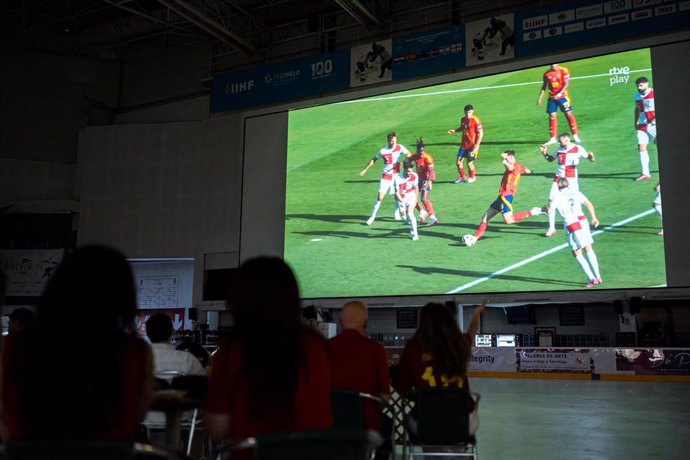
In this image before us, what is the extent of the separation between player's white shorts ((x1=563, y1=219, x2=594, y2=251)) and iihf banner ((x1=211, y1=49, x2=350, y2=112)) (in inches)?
299

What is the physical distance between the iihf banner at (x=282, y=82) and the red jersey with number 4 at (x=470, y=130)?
156 inches

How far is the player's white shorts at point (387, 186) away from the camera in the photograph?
53.5 ft

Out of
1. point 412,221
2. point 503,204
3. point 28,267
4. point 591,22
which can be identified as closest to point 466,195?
point 503,204

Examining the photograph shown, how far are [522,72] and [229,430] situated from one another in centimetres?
1493

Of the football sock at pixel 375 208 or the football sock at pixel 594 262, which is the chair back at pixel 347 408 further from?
the football sock at pixel 375 208

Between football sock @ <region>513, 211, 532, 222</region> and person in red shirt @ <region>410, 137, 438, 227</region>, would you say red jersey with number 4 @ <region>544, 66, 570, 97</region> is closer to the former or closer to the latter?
football sock @ <region>513, 211, 532, 222</region>

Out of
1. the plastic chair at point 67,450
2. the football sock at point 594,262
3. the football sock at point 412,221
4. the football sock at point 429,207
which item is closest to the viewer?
the plastic chair at point 67,450

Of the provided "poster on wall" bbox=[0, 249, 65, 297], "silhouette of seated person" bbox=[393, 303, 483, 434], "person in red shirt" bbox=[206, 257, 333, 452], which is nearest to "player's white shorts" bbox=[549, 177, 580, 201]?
"silhouette of seated person" bbox=[393, 303, 483, 434]

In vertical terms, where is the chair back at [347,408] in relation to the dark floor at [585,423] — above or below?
above

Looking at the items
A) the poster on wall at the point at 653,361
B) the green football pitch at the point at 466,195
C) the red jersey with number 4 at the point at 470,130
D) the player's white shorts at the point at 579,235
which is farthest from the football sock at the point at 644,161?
the poster on wall at the point at 653,361

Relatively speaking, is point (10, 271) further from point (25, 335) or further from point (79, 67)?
point (25, 335)

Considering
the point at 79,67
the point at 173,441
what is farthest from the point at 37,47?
the point at 173,441

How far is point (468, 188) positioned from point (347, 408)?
13.2m

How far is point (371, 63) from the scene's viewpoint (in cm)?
1778
